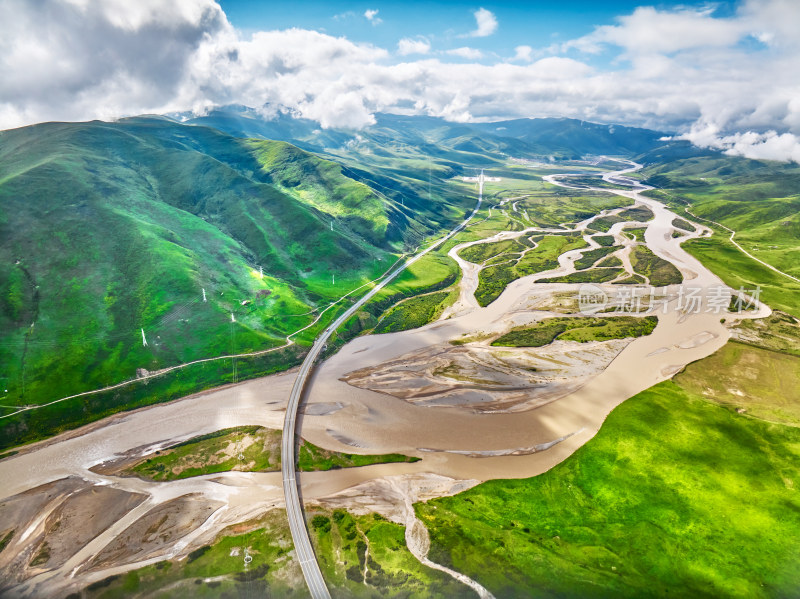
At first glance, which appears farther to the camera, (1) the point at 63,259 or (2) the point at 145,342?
(1) the point at 63,259

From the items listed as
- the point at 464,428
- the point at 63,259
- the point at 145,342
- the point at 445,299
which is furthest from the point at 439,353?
the point at 63,259

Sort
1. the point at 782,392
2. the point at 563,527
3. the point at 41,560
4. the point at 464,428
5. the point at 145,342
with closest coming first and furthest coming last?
the point at 41,560, the point at 563,527, the point at 464,428, the point at 782,392, the point at 145,342

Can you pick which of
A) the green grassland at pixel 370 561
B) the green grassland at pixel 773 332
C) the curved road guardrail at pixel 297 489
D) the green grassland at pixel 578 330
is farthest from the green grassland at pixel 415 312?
the green grassland at pixel 773 332

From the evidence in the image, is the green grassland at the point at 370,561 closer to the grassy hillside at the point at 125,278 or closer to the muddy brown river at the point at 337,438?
the muddy brown river at the point at 337,438

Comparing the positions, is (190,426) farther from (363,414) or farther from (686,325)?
(686,325)

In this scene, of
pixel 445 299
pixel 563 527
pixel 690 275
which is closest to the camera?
pixel 563 527

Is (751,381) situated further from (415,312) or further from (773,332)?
(415,312)

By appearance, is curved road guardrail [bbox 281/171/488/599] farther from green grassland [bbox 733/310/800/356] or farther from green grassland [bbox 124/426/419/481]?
green grassland [bbox 733/310/800/356]
